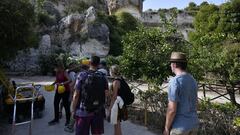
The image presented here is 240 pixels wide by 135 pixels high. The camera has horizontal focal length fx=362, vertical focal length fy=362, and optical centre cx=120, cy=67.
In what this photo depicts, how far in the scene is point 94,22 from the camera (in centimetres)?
3041

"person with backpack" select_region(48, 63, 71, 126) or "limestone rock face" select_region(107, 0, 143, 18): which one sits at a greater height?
"limestone rock face" select_region(107, 0, 143, 18)

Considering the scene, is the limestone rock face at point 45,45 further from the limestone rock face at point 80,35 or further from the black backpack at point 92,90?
the black backpack at point 92,90

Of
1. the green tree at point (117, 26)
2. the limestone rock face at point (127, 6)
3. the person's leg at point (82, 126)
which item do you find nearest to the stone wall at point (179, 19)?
the limestone rock face at point (127, 6)

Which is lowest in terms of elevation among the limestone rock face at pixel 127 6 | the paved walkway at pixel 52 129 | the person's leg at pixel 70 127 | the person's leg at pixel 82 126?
the paved walkway at pixel 52 129

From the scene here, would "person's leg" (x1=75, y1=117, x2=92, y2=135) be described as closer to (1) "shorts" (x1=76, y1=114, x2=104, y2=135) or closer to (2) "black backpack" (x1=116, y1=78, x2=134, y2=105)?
(1) "shorts" (x1=76, y1=114, x2=104, y2=135)

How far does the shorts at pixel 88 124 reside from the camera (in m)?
5.41

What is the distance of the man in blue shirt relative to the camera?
162 inches

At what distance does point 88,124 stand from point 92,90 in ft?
1.79

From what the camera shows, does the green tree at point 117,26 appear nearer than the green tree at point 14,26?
No

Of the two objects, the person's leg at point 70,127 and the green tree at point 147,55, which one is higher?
the green tree at point 147,55

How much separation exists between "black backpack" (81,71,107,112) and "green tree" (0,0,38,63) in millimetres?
4462

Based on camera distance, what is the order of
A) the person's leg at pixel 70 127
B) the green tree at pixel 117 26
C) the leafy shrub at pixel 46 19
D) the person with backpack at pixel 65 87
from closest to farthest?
the person's leg at pixel 70 127 → the person with backpack at pixel 65 87 → the leafy shrub at pixel 46 19 → the green tree at pixel 117 26

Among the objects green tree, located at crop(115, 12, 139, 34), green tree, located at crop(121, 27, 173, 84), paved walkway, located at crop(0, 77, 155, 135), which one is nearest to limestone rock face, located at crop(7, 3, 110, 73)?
green tree, located at crop(115, 12, 139, 34)

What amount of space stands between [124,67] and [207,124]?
3.03 metres
